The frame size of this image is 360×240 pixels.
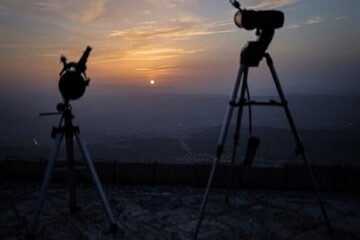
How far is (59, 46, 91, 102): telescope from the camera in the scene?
12.4ft

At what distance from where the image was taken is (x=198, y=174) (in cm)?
579

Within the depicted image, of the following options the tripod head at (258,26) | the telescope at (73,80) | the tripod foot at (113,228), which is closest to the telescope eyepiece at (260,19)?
the tripod head at (258,26)

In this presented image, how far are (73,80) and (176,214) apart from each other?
231 centimetres

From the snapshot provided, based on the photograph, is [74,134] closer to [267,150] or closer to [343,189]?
[343,189]

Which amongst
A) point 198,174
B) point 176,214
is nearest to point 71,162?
point 176,214

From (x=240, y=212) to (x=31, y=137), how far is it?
148 meters

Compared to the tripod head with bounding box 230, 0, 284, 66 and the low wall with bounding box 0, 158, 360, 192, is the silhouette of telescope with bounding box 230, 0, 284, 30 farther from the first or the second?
the low wall with bounding box 0, 158, 360, 192

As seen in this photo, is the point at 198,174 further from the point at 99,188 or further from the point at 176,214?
the point at 99,188

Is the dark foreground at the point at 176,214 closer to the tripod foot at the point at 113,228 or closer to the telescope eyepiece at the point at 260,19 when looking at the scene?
the tripod foot at the point at 113,228

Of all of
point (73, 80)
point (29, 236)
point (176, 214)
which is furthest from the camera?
point (176, 214)

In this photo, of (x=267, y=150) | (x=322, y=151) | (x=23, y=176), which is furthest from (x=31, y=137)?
(x=23, y=176)

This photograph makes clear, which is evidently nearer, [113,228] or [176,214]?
[113,228]

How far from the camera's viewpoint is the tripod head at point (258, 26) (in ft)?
11.7

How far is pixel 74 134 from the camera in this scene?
3922mm
